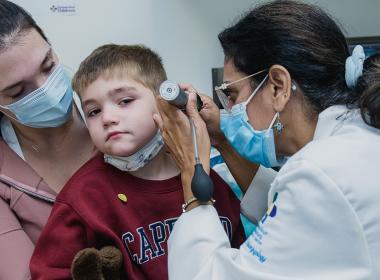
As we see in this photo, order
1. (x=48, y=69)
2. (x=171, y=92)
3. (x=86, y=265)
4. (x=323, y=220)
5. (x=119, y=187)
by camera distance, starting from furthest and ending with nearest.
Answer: (x=48, y=69), (x=119, y=187), (x=171, y=92), (x=86, y=265), (x=323, y=220)

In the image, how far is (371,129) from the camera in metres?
0.90

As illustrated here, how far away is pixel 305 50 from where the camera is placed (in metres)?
1.03

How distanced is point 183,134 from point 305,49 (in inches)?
14.4

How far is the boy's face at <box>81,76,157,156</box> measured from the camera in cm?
110

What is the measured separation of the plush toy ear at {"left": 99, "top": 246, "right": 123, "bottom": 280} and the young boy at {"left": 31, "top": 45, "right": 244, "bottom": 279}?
0.13 feet

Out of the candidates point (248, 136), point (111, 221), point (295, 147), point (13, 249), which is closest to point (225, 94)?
point (248, 136)

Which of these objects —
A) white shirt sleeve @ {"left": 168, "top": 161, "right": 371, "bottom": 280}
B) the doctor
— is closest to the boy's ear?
the doctor

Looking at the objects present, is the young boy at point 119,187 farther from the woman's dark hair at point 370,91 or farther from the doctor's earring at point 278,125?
the woman's dark hair at point 370,91

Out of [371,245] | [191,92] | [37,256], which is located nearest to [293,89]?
[191,92]

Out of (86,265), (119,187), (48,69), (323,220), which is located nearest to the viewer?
(323,220)

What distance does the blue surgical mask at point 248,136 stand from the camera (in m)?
1.12

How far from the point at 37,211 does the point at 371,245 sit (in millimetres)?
868

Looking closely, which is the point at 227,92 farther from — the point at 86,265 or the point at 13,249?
the point at 13,249

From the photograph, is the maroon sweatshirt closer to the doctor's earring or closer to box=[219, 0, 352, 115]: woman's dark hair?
the doctor's earring
